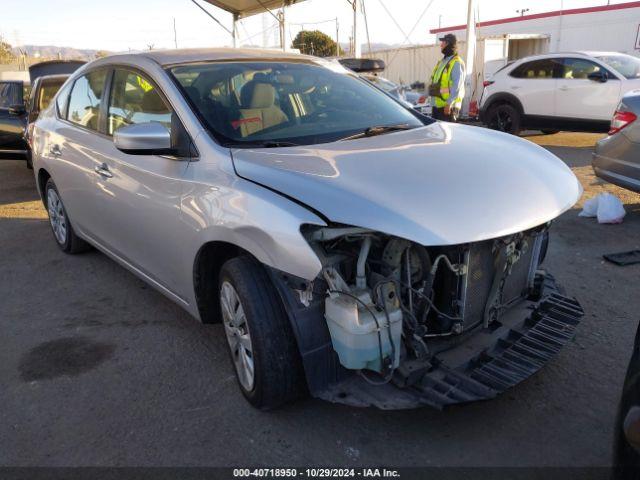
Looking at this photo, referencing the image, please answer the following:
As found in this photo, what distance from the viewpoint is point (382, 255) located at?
2.50 meters

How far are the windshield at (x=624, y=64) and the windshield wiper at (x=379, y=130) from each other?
8.45m

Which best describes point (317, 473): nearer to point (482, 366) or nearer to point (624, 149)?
point (482, 366)

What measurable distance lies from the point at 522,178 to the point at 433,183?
19.9 inches

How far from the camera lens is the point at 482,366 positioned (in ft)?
8.32

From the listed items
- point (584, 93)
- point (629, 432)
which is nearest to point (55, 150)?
point (629, 432)

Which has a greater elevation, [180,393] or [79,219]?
[79,219]

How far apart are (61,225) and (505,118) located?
30.6ft

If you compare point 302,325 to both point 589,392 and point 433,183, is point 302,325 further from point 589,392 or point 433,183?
point 589,392

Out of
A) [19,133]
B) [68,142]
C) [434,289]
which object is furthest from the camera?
[19,133]

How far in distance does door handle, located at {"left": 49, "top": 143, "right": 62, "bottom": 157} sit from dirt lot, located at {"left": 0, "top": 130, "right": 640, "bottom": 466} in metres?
1.21

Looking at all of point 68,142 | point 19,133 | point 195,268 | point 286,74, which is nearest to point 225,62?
point 286,74

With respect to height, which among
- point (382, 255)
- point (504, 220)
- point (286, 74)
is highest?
point (286, 74)

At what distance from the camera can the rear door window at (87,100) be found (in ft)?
13.7

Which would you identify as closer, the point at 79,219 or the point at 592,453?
the point at 592,453
